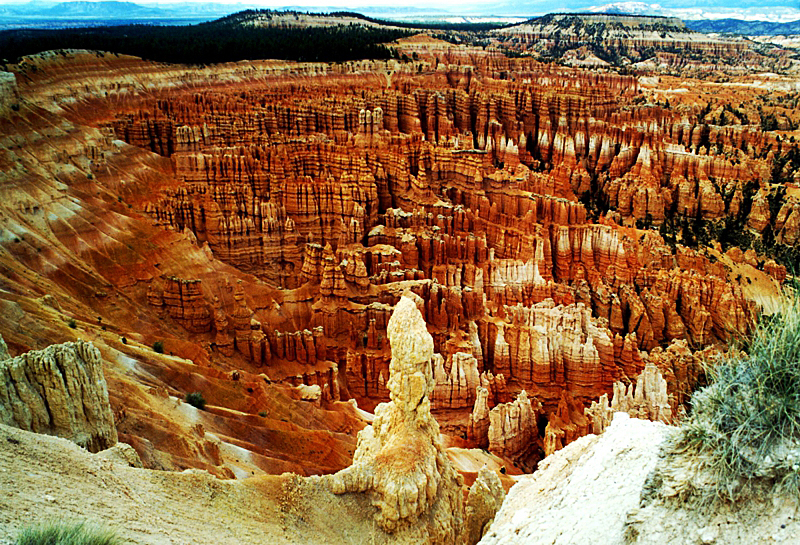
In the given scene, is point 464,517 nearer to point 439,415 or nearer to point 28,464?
point 28,464

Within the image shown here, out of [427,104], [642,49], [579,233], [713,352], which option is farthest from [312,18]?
[713,352]

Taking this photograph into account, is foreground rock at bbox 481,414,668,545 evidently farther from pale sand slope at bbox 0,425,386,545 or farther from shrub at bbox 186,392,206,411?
shrub at bbox 186,392,206,411

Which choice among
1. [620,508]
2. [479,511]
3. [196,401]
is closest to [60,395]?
[196,401]

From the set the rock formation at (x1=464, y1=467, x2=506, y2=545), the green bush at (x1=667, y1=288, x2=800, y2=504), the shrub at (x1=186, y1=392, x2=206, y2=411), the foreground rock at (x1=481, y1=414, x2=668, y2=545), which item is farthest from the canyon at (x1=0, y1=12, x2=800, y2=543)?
the foreground rock at (x1=481, y1=414, x2=668, y2=545)

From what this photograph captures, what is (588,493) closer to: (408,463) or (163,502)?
(408,463)

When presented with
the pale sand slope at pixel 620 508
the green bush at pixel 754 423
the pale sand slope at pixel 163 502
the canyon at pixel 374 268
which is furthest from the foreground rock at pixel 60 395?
the green bush at pixel 754 423

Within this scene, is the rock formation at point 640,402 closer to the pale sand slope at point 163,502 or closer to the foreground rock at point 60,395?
the pale sand slope at point 163,502

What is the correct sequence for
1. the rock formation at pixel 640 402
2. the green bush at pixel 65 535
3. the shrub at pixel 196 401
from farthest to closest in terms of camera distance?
the rock formation at pixel 640 402, the shrub at pixel 196 401, the green bush at pixel 65 535
